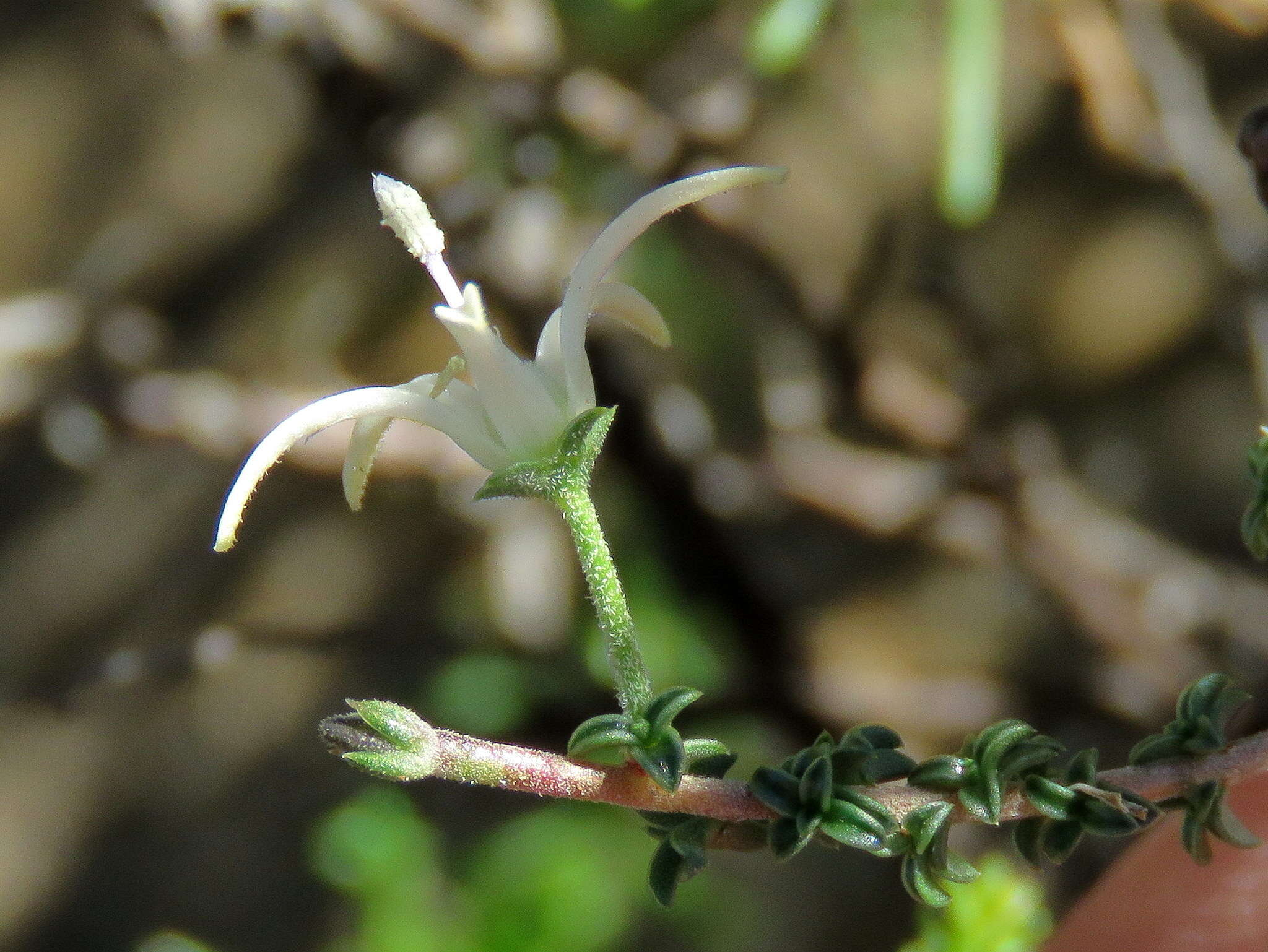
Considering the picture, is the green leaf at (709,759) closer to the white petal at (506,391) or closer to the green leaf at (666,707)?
the green leaf at (666,707)

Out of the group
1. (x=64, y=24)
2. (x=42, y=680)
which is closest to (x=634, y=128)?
(x=64, y=24)

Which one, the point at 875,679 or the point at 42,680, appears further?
the point at 875,679

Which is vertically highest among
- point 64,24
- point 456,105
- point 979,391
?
point 64,24

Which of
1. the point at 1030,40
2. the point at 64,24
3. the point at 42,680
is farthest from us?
the point at 1030,40

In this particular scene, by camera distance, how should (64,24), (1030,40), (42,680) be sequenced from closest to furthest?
1. (64,24)
2. (42,680)
3. (1030,40)

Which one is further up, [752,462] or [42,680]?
[42,680]

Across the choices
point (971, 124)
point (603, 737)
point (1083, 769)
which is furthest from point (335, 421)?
point (971, 124)

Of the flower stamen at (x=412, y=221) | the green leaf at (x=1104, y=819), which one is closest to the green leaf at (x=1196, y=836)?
the green leaf at (x=1104, y=819)

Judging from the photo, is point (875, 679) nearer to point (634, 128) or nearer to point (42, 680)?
point (634, 128)
